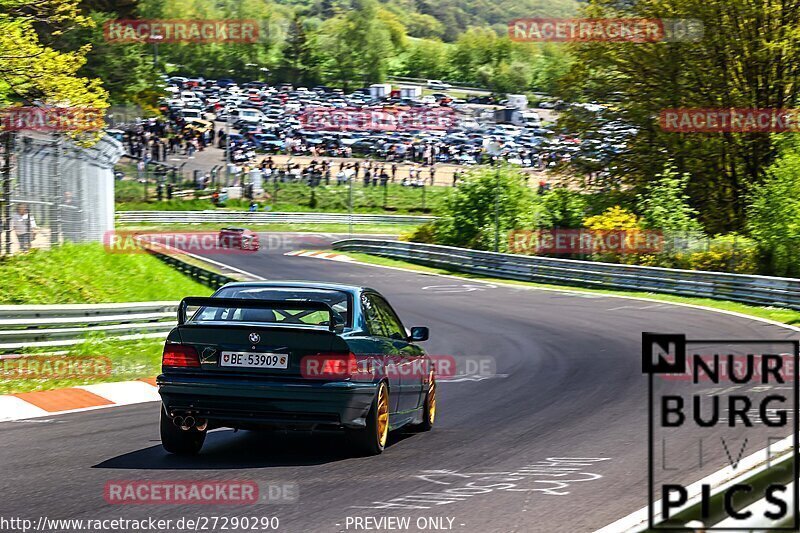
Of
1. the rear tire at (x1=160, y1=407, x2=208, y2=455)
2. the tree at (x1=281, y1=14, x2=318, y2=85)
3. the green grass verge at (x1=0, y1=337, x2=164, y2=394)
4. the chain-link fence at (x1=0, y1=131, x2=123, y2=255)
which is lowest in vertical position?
the green grass verge at (x1=0, y1=337, x2=164, y2=394)

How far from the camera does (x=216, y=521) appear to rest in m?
6.30

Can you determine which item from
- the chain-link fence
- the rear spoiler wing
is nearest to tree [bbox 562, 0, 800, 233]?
the chain-link fence

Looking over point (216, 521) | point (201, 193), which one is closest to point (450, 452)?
point (216, 521)

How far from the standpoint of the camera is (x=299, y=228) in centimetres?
6762

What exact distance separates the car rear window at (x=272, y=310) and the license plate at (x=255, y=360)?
18.7 inches

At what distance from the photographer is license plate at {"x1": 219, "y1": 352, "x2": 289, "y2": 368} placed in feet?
27.1

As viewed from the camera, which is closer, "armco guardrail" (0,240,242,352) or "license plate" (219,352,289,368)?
"license plate" (219,352,289,368)

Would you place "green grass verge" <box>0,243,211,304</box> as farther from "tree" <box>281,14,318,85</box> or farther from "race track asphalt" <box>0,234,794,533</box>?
"tree" <box>281,14,318,85</box>

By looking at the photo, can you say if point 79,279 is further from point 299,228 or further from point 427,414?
point 299,228

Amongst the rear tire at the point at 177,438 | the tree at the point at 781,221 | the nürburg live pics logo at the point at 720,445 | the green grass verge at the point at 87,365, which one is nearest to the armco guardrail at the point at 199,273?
the green grass verge at the point at 87,365

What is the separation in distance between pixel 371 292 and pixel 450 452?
1641mm

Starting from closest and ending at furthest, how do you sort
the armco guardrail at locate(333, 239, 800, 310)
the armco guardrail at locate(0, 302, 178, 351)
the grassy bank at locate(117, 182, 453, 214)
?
the armco guardrail at locate(0, 302, 178, 351) < the armco guardrail at locate(333, 239, 800, 310) < the grassy bank at locate(117, 182, 453, 214)

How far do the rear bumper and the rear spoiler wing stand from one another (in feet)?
1.74

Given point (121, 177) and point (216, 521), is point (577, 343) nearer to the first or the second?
point (216, 521)
